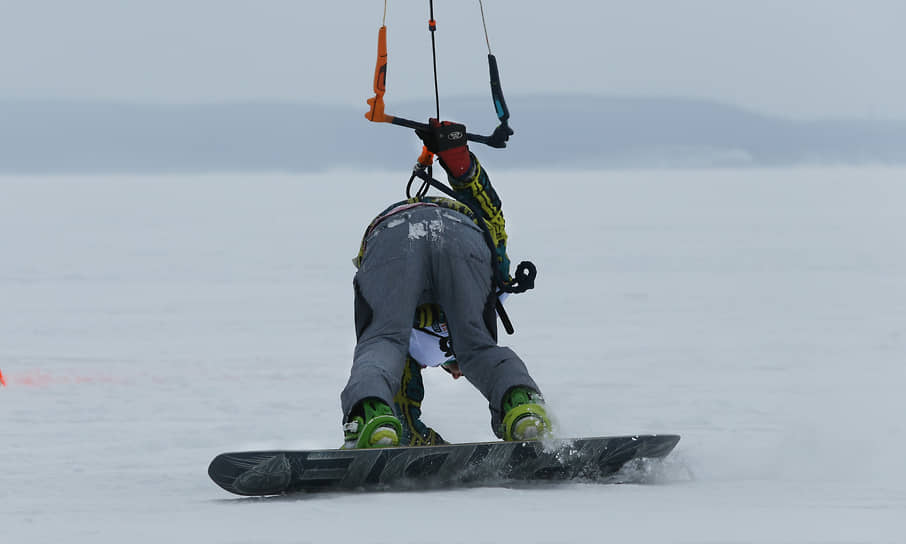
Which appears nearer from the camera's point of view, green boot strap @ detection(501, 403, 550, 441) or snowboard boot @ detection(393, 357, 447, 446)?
green boot strap @ detection(501, 403, 550, 441)

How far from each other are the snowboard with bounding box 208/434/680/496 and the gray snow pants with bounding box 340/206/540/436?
0.38 meters

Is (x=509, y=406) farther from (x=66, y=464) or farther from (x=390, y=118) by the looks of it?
(x=66, y=464)

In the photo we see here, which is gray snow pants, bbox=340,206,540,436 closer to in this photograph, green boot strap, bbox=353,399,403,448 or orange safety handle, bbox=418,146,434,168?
green boot strap, bbox=353,399,403,448

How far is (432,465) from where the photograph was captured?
445 centimetres

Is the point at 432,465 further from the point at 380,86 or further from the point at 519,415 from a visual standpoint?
the point at 380,86

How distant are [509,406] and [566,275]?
37.1 feet

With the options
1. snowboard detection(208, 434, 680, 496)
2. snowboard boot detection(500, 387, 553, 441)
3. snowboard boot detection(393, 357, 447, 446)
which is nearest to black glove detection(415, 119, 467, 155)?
snowboard boot detection(393, 357, 447, 446)

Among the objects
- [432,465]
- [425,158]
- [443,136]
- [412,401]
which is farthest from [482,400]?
[432,465]

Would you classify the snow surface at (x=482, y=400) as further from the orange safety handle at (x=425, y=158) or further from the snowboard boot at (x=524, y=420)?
the orange safety handle at (x=425, y=158)

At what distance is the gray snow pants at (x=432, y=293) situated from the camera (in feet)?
16.3

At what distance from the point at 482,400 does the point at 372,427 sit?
3.44 metres

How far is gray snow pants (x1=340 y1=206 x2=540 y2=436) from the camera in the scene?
4.98 metres

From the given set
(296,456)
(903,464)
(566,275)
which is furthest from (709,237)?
(296,456)

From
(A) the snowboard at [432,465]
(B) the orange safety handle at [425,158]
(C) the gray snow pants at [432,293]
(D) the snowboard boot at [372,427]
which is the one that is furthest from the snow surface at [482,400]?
(B) the orange safety handle at [425,158]
